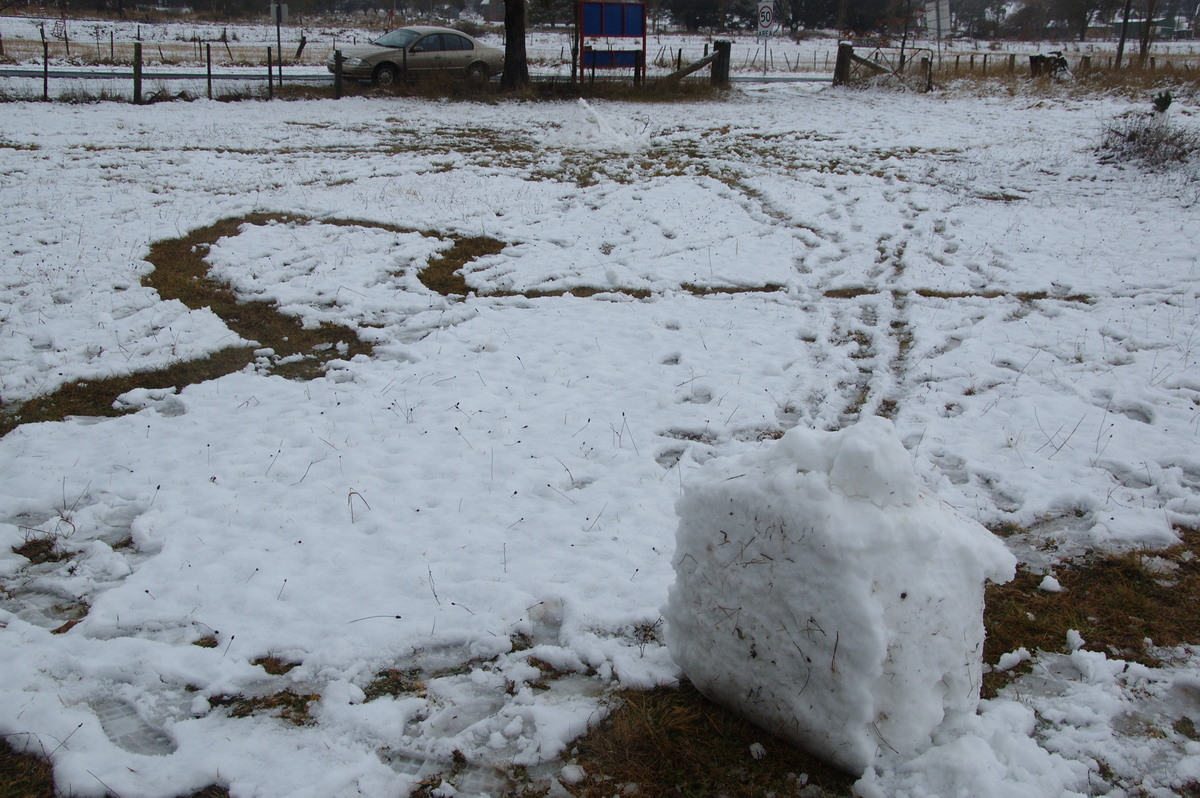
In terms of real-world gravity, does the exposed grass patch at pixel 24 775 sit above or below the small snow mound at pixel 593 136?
below

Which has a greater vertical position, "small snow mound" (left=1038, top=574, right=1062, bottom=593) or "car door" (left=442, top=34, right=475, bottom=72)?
"car door" (left=442, top=34, right=475, bottom=72)

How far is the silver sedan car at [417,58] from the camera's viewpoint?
78.2 ft

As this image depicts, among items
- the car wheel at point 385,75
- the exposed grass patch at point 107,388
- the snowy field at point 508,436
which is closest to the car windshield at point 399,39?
the car wheel at point 385,75

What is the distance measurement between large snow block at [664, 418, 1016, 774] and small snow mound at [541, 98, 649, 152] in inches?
548

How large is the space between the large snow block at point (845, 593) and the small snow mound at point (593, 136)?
13.9m

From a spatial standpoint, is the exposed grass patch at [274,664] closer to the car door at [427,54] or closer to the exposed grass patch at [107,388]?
the exposed grass patch at [107,388]

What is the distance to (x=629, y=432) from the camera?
557cm

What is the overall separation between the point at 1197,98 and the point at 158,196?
78.7ft

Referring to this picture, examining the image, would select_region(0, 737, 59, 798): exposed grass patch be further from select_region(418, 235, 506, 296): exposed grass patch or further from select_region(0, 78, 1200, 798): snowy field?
select_region(418, 235, 506, 296): exposed grass patch

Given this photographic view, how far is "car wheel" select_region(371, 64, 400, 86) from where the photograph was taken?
2403cm

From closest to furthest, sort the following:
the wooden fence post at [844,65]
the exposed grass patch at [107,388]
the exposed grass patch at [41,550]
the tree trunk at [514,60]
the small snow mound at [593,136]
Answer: the exposed grass patch at [41,550] < the exposed grass patch at [107,388] < the small snow mound at [593,136] < the tree trunk at [514,60] < the wooden fence post at [844,65]

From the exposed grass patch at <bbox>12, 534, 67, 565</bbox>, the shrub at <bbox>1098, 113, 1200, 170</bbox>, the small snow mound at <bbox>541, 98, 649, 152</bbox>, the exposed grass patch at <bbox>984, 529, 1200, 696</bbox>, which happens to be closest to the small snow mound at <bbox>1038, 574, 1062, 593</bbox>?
the exposed grass patch at <bbox>984, 529, 1200, 696</bbox>

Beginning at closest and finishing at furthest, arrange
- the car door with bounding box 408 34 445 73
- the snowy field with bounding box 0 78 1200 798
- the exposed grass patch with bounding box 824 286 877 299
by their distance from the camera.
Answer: the snowy field with bounding box 0 78 1200 798, the exposed grass patch with bounding box 824 286 877 299, the car door with bounding box 408 34 445 73

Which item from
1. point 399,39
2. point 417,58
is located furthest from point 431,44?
point 399,39
